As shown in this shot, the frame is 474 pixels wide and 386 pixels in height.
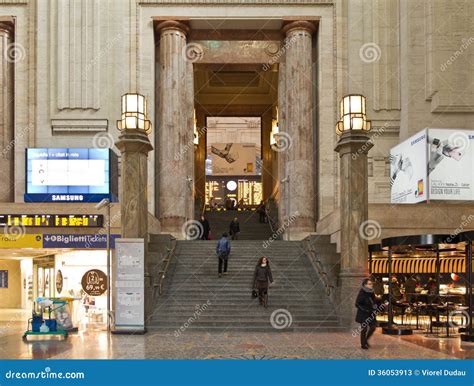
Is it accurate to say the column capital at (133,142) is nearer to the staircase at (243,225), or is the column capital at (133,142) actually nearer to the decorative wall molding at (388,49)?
the decorative wall molding at (388,49)

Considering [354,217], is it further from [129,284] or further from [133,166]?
[129,284]

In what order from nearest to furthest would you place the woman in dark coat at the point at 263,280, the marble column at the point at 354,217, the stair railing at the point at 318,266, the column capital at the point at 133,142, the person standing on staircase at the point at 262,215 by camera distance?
the column capital at the point at 133,142 → the marble column at the point at 354,217 → the woman in dark coat at the point at 263,280 → the stair railing at the point at 318,266 → the person standing on staircase at the point at 262,215

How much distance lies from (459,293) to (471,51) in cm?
1163

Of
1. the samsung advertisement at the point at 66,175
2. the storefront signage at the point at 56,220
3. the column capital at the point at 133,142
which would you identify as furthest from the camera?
the samsung advertisement at the point at 66,175

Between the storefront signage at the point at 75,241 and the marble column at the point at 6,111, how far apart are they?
7300 millimetres

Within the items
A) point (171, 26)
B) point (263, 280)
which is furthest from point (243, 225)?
point (263, 280)

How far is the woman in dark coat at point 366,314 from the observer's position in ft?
55.5

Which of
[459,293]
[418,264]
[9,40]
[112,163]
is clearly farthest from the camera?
[9,40]

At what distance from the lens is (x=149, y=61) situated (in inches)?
1345

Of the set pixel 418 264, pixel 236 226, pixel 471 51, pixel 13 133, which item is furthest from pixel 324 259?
Answer: pixel 13 133

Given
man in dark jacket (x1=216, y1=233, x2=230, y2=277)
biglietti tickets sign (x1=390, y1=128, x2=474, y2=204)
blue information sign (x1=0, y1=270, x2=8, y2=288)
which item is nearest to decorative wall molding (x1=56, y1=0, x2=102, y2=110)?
blue information sign (x1=0, y1=270, x2=8, y2=288)

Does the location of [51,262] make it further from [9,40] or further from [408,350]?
[408,350]

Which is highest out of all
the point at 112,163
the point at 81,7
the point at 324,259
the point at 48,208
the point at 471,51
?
the point at 81,7

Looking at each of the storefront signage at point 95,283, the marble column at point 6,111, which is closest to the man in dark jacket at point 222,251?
the storefront signage at point 95,283
